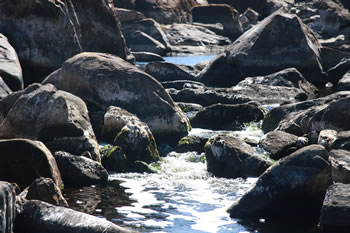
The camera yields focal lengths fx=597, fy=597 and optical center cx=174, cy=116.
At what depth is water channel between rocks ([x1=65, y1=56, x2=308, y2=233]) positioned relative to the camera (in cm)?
A: 1029

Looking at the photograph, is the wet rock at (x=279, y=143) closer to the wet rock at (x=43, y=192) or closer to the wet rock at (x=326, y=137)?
the wet rock at (x=326, y=137)

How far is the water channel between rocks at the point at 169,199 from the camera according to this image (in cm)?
1029

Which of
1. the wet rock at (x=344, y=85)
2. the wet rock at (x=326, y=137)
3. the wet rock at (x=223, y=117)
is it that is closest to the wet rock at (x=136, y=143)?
the wet rock at (x=326, y=137)

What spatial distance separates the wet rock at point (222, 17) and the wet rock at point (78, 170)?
1848 inches

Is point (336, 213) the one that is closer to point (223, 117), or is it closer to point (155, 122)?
point (155, 122)

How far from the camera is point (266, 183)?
10742mm

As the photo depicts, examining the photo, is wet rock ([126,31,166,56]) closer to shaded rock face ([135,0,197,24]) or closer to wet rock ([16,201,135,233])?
shaded rock face ([135,0,197,24])

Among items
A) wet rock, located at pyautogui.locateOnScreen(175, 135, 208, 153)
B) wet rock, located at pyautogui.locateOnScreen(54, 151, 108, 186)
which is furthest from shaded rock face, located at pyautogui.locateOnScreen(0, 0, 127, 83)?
wet rock, located at pyautogui.locateOnScreen(54, 151, 108, 186)

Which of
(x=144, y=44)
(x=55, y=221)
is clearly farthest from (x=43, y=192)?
(x=144, y=44)

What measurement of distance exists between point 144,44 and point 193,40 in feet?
23.3

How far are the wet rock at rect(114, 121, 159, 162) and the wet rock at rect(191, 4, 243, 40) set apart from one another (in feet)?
146

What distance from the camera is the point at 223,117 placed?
18953 mm

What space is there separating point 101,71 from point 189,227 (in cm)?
762

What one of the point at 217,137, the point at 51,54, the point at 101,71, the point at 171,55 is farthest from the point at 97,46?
the point at 171,55
